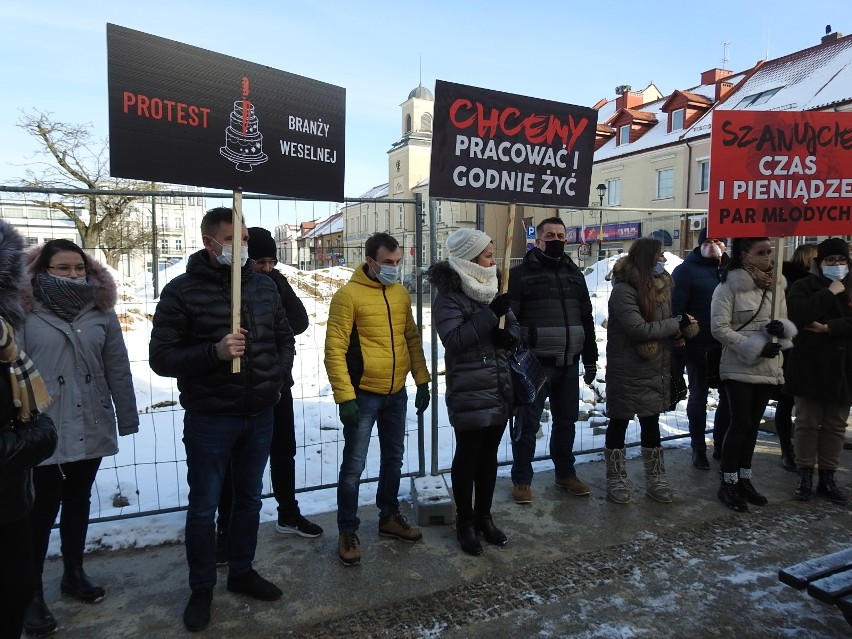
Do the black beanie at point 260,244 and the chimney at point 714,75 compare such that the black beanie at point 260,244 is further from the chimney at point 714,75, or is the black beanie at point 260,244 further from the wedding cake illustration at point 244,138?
the chimney at point 714,75

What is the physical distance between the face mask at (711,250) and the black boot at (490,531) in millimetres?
3059

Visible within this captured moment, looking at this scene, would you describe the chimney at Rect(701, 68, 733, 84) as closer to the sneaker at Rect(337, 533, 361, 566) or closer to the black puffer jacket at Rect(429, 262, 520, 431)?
the black puffer jacket at Rect(429, 262, 520, 431)

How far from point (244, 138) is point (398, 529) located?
256 centimetres

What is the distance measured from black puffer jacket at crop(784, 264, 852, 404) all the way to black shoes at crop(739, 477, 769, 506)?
2.60 ft

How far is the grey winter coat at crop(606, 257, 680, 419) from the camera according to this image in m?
4.28

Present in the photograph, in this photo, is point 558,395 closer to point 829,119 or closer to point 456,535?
point 456,535

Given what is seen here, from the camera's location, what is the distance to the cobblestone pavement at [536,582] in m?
2.92

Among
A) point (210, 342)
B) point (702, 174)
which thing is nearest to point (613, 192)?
point (702, 174)

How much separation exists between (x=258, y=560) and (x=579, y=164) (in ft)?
11.6

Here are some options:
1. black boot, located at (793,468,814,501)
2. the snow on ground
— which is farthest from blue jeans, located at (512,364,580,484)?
black boot, located at (793,468,814,501)

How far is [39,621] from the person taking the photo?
282 cm

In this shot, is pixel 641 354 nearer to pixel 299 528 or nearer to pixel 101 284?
pixel 299 528

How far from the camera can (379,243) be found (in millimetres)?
3574

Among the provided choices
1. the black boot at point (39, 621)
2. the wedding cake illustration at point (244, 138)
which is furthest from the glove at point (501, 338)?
the black boot at point (39, 621)
